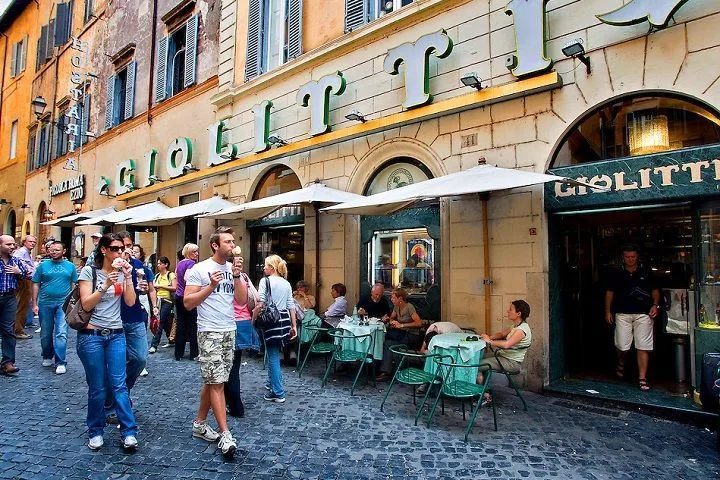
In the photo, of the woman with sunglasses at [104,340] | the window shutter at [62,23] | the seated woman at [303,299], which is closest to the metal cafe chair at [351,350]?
the seated woman at [303,299]

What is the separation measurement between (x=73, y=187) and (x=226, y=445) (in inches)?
709

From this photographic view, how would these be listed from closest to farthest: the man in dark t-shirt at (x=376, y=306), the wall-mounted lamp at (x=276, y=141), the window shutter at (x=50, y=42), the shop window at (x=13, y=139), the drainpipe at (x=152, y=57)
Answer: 1. the man in dark t-shirt at (x=376, y=306)
2. the wall-mounted lamp at (x=276, y=141)
3. the drainpipe at (x=152, y=57)
4. the window shutter at (x=50, y=42)
5. the shop window at (x=13, y=139)

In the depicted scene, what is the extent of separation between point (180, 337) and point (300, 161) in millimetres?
4050

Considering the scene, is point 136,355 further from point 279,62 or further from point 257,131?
point 279,62

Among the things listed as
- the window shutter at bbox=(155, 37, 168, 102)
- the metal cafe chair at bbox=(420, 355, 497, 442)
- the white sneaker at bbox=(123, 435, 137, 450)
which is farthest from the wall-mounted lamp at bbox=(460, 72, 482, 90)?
the window shutter at bbox=(155, 37, 168, 102)

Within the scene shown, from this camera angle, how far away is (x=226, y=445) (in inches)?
133

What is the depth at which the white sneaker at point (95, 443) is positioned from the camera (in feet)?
11.7

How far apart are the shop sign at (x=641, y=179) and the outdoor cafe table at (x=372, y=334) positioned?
2634 mm

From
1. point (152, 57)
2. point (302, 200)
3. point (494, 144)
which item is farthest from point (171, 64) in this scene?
point (494, 144)

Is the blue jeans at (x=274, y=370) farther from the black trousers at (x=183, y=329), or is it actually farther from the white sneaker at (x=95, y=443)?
the black trousers at (x=183, y=329)

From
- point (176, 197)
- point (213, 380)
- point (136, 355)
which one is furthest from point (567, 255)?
point (176, 197)

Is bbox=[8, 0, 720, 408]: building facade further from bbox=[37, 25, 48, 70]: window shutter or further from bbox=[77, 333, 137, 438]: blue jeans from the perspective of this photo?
bbox=[37, 25, 48, 70]: window shutter

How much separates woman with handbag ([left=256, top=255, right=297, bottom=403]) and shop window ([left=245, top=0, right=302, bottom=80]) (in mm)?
6560

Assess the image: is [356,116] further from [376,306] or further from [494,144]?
[376,306]
